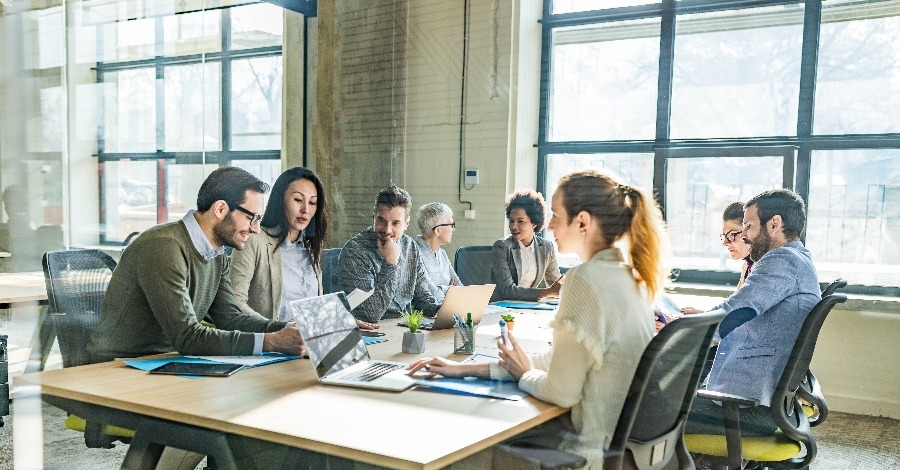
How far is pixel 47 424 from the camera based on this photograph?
74.7 inches

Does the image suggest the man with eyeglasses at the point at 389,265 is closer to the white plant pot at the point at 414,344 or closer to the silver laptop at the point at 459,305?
the silver laptop at the point at 459,305

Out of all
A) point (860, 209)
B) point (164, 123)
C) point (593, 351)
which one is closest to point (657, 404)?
point (593, 351)

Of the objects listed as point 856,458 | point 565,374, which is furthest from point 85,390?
point 856,458

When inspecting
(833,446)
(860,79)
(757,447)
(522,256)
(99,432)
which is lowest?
(833,446)

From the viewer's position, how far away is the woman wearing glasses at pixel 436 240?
3.54 meters

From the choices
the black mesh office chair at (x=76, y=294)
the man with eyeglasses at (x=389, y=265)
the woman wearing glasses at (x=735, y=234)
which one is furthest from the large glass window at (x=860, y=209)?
the black mesh office chair at (x=76, y=294)

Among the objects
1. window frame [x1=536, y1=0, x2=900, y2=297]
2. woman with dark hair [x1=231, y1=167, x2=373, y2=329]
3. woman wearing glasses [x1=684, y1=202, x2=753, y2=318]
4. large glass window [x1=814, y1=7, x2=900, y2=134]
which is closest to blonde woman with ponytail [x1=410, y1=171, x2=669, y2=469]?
woman with dark hair [x1=231, y1=167, x2=373, y2=329]

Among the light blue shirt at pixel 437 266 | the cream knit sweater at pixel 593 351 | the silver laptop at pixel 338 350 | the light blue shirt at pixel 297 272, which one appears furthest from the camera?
the light blue shirt at pixel 437 266

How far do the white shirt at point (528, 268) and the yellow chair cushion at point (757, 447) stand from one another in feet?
5.23

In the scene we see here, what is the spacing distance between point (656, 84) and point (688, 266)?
974 mm

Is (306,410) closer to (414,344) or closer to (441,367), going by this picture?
(441,367)

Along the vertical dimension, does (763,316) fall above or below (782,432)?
above

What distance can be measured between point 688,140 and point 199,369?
8.15 feet

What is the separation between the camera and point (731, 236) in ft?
10.5
